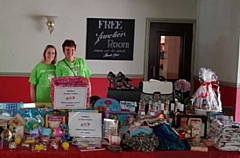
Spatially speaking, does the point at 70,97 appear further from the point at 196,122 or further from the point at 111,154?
the point at 196,122

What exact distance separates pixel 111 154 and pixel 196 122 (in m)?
0.67

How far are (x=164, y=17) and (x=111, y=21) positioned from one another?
2.89 feet

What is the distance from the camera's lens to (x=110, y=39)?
568cm

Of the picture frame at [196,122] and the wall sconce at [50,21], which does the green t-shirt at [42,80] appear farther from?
the wall sconce at [50,21]

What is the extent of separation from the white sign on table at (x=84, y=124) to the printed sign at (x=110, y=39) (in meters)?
3.36

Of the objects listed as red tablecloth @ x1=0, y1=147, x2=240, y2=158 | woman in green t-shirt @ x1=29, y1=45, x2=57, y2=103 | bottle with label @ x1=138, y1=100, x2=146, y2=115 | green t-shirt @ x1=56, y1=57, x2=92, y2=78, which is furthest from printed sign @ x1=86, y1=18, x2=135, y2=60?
red tablecloth @ x1=0, y1=147, x2=240, y2=158

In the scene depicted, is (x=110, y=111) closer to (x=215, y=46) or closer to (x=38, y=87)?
(x=38, y=87)

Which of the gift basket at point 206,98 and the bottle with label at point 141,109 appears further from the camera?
the gift basket at point 206,98

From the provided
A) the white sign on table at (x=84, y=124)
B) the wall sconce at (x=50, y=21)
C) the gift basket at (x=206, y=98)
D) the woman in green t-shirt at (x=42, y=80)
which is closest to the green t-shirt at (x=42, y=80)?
the woman in green t-shirt at (x=42, y=80)

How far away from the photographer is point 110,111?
245 centimetres

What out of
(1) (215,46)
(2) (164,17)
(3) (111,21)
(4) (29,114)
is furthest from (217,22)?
(4) (29,114)

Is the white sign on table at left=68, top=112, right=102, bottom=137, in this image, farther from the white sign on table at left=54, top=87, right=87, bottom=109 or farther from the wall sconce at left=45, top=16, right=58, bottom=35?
the wall sconce at left=45, top=16, right=58, bottom=35

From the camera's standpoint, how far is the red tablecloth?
6.71 feet

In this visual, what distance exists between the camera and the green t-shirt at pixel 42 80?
3354 mm
